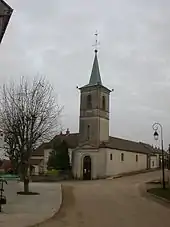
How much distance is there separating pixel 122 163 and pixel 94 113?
10218mm

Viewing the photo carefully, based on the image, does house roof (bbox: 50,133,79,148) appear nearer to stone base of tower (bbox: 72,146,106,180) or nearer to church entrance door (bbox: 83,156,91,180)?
stone base of tower (bbox: 72,146,106,180)

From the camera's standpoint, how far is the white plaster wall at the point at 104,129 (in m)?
61.2

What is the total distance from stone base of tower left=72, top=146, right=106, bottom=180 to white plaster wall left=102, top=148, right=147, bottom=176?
1.02 metres

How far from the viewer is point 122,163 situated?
6475 centimetres

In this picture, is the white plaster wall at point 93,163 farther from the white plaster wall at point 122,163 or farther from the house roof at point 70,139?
the house roof at point 70,139

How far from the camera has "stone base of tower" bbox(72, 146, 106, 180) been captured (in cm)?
5853

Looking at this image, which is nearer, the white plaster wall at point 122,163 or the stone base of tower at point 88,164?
the stone base of tower at point 88,164

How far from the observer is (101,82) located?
63938 millimetres

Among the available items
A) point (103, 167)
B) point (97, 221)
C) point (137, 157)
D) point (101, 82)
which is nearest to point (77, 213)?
point (97, 221)

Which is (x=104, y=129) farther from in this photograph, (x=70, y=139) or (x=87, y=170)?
(x=70, y=139)

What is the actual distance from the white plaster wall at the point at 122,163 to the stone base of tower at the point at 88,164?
1025mm

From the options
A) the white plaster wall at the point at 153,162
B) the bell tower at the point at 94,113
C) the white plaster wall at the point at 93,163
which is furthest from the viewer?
the white plaster wall at the point at 153,162

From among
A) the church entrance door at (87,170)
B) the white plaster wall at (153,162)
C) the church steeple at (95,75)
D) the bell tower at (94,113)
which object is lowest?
the church entrance door at (87,170)

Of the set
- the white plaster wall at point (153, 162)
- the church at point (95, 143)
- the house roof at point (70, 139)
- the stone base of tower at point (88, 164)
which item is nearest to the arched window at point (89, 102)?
the church at point (95, 143)
